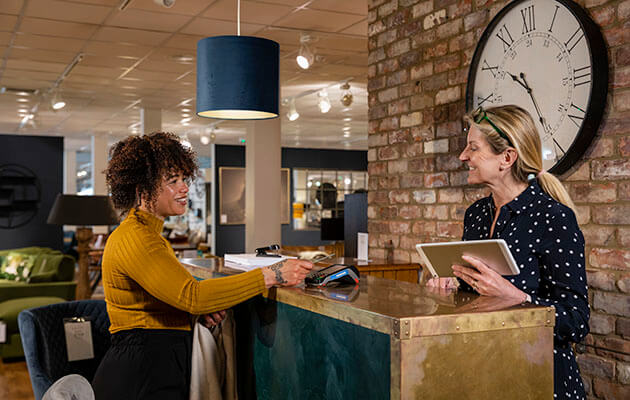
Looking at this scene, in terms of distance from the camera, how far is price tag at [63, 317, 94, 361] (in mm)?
2822

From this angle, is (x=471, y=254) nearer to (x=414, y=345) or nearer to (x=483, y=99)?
(x=414, y=345)

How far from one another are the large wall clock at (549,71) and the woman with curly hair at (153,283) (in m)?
1.36

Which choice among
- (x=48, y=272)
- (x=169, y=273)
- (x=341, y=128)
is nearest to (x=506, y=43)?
(x=169, y=273)

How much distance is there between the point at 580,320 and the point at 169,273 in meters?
1.18

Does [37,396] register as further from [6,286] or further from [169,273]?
[6,286]

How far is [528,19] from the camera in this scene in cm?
302

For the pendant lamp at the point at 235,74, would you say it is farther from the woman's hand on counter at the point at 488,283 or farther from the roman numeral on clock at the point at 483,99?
the woman's hand on counter at the point at 488,283

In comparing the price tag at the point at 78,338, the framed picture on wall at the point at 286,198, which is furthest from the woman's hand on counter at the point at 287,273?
the framed picture on wall at the point at 286,198

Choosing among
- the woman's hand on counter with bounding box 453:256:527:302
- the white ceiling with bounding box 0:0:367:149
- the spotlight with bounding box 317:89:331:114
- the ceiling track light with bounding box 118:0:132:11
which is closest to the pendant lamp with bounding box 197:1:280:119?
the woman's hand on counter with bounding box 453:256:527:302

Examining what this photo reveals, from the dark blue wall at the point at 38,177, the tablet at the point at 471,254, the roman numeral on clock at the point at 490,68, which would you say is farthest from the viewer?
the dark blue wall at the point at 38,177

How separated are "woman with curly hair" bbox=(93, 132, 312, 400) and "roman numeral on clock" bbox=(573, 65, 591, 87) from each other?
4.74ft

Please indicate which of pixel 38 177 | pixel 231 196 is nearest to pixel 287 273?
pixel 38 177

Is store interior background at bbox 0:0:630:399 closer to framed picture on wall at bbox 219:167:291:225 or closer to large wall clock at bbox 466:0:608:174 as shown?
large wall clock at bbox 466:0:608:174

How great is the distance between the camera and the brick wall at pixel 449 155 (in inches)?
101
